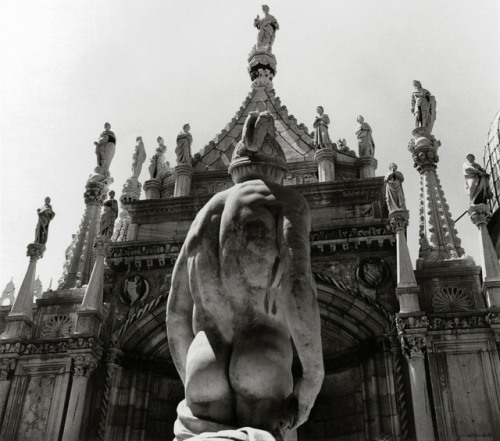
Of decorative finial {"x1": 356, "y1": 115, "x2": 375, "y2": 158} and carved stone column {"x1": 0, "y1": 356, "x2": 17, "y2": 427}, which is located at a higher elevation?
decorative finial {"x1": 356, "y1": 115, "x2": 375, "y2": 158}

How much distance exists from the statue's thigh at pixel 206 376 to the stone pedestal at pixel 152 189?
1298 cm

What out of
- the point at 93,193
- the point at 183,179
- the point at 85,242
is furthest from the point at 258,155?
the point at 93,193

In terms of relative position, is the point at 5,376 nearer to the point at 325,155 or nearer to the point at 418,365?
the point at 418,365

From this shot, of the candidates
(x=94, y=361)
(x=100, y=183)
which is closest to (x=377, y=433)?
(x=94, y=361)

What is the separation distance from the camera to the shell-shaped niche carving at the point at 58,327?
12852mm

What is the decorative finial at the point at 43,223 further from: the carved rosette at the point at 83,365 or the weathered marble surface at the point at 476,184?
the weathered marble surface at the point at 476,184

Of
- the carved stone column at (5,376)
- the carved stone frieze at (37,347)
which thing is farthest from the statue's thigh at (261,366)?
the carved stone column at (5,376)

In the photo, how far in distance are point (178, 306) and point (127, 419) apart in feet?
28.7

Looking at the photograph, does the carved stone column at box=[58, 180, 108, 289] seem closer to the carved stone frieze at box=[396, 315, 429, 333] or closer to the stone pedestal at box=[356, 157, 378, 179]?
the stone pedestal at box=[356, 157, 378, 179]

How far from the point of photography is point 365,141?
15688mm

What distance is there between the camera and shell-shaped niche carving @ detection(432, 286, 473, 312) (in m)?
11.2

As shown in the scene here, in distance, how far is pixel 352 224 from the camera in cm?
1291

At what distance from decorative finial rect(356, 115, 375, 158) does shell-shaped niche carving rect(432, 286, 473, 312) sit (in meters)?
4.90

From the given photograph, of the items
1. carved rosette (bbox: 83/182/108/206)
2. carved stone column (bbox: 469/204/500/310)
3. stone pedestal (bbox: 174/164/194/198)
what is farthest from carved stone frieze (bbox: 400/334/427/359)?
carved rosette (bbox: 83/182/108/206)
